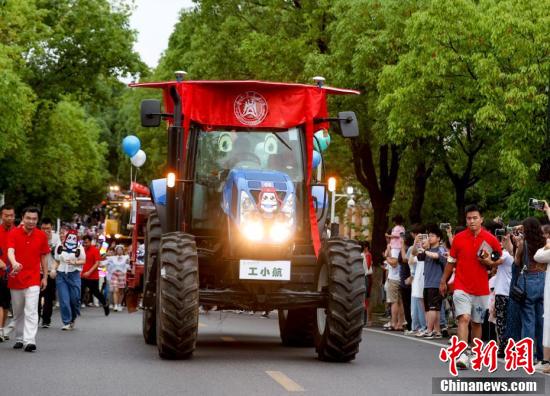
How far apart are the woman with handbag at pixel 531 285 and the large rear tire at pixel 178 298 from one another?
397 centimetres

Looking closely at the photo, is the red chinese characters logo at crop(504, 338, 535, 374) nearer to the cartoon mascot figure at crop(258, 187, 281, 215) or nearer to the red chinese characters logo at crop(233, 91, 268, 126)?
the cartoon mascot figure at crop(258, 187, 281, 215)

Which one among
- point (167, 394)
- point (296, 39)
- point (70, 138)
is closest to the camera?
point (167, 394)

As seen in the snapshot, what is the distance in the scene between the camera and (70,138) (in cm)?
7588

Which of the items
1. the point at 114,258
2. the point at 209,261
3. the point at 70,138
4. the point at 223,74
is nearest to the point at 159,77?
the point at 70,138

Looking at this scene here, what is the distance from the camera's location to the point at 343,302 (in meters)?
15.8

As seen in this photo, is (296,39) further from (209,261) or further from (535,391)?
(535,391)

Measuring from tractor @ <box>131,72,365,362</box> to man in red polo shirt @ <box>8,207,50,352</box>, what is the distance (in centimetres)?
142

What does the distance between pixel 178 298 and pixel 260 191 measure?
1.67 metres

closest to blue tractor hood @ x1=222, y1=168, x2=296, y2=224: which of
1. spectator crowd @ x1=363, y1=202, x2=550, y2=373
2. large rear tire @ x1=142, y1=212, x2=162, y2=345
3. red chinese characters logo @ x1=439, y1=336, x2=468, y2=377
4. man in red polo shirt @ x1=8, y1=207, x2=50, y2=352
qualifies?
large rear tire @ x1=142, y1=212, x2=162, y2=345

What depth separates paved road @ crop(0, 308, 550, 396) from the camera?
42.6ft

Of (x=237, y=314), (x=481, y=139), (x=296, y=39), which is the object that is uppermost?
(x=296, y=39)

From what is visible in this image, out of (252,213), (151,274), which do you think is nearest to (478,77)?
(151,274)

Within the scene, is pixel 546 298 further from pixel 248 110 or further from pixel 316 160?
pixel 248 110

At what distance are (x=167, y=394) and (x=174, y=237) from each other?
142 inches
